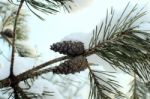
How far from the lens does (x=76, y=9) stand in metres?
1.29

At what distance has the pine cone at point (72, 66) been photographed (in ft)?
3.40

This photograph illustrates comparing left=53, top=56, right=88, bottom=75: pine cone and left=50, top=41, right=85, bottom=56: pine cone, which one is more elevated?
left=50, top=41, right=85, bottom=56: pine cone

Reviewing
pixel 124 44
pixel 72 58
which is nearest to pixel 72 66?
pixel 72 58

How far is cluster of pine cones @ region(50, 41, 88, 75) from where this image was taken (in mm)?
1033

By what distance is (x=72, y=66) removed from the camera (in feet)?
3.42

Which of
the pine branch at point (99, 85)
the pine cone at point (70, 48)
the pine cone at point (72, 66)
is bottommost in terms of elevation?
the pine branch at point (99, 85)

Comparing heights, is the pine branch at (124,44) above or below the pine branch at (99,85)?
above

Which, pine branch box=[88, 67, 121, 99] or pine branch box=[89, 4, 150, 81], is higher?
pine branch box=[89, 4, 150, 81]

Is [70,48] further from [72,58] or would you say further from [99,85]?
[99,85]

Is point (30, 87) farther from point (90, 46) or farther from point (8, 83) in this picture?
point (90, 46)

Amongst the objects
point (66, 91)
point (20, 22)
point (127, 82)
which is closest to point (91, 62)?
point (127, 82)

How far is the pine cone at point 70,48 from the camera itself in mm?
1030

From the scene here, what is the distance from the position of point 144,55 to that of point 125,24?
95mm

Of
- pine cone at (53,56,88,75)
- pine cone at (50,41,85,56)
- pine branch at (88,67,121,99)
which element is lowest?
A: pine branch at (88,67,121,99)
